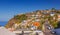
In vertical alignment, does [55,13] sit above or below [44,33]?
above

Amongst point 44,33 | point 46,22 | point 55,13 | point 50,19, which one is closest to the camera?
point 44,33

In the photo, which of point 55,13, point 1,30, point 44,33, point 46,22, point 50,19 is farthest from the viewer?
point 55,13

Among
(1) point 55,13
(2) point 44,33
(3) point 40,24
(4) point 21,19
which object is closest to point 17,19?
(4) point 21,19

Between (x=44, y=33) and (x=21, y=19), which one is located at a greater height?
(x=21, y=19)

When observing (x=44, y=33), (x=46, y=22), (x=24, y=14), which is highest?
(x=24, y=14)

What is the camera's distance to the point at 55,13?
183 inches

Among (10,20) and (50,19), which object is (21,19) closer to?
(10,20)

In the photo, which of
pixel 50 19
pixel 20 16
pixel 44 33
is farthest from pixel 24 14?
pixel 44 33

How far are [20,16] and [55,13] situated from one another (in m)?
1.06

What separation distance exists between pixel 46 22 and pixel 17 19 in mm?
738

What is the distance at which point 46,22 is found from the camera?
385 cm

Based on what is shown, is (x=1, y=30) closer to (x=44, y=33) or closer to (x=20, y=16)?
(x=44, y=33)

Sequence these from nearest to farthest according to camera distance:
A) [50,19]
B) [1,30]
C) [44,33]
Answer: [1,30]
[44,33]
[50,19]

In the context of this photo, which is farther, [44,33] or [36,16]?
[36,16]
